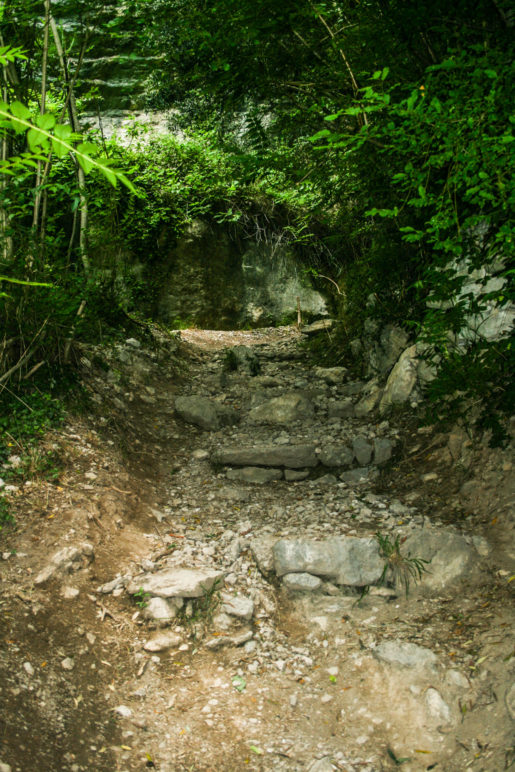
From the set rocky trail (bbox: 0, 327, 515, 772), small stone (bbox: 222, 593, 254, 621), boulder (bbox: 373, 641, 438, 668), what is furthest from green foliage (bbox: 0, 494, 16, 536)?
boulder (bbox: 373, 641, 438, 668)

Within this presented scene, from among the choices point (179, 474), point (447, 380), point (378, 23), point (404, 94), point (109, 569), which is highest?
point (378, 23)

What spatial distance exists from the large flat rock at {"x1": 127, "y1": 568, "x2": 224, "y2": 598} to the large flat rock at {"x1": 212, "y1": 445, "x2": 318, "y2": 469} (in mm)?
1662

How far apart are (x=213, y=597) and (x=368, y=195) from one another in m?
3.47

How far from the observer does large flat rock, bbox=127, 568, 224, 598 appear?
279cm

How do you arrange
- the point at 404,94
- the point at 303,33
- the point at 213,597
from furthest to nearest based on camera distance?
the point at 303,33 → the point at 404,94 → the point at 213,597

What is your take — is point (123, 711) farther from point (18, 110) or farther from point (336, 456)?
point (336, 456)

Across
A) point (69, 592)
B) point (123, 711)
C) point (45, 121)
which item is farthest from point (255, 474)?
point (45, 121)

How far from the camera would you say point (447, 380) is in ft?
10.7

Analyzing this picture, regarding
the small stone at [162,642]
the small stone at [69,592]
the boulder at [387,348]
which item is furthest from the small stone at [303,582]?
the boulder at [387,348]

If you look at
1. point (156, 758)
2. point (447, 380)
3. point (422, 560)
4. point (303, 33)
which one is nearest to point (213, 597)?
point (156, 758)

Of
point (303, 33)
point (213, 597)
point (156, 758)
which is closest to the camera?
point (156, 758)

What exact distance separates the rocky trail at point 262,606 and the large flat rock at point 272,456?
0.02m

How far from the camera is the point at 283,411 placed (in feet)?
18.5

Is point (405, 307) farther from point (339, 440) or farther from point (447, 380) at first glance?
point (447, 380)
